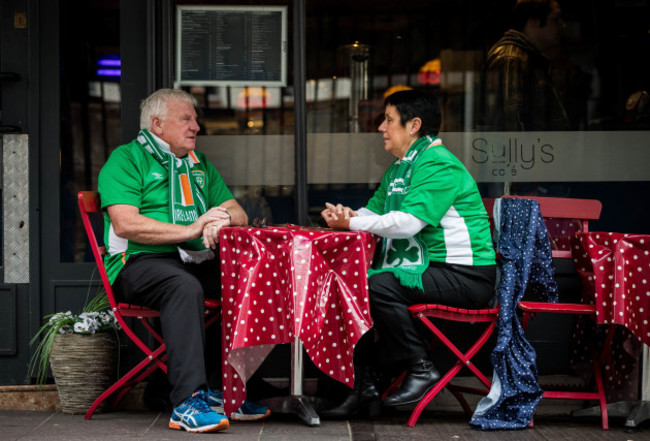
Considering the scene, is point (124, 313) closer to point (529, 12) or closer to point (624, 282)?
point (624, 282)

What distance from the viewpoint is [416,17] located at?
16.8 ft

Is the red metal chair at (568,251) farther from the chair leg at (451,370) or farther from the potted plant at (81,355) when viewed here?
the potted plant at (81,355)

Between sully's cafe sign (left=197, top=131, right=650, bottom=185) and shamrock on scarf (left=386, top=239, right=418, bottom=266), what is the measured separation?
0.99 metres

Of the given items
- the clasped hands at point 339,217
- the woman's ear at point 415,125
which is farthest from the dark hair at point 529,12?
the clasped hands at point 339,217

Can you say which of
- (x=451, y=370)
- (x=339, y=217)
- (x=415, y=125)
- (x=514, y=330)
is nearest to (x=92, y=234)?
(x=339, y=217)

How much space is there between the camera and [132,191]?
4141mm

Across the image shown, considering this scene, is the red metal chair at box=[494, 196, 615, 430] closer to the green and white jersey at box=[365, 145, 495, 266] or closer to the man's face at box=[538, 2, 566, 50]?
the green and white jersey at box=[365, 145, 495, 266]

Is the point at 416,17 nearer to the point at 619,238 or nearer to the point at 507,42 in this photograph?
the point at 507,42

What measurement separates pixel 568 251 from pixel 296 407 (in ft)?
5.88

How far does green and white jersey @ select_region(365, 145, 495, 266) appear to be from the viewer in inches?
158

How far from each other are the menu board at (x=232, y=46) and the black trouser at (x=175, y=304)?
1.36 m

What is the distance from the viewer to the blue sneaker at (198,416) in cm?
372

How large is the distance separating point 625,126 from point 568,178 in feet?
1.65

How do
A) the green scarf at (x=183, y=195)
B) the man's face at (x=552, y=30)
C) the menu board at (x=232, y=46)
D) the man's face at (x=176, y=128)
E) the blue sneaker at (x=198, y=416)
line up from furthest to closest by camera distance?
the man's face at (x=552, y=30), the menu board at (x=232, y=46), the man's face at (x=176, y=128), the green scarf at (x=183, y=195), the blue sneaker at (x=198, y=416)
